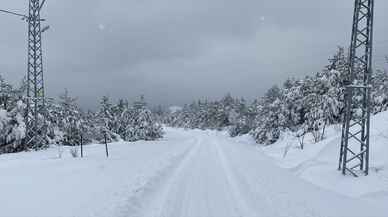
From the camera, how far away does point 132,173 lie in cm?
1312

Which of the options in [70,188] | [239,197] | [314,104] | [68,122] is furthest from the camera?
[314,104]

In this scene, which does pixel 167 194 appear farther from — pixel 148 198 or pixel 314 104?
pixel 314 104

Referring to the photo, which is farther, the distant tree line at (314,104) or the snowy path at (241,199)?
the distant tree line at (314,104)

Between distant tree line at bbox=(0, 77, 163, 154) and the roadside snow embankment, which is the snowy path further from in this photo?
distant tree line at bbox=(0, 77, 163, 154)

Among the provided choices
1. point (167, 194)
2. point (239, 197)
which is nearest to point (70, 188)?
point (167, 194)

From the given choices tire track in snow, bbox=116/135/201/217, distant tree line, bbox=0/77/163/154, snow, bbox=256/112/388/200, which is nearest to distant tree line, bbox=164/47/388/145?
snow, bbox=256/112/388/200

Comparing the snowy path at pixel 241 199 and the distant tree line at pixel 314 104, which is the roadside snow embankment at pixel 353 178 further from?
the distant tree line at pixel 314 104

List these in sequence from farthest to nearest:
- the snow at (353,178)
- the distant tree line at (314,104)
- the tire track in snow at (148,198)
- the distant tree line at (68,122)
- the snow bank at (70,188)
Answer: the distant tree line at (314,104), the distant tree line at (68,122), the snow at (353,178), the tire track in snow at (148,198), the snow bank at (70,188)

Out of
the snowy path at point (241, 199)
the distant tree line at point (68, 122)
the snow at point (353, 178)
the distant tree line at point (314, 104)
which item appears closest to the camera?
the snowy path at point (241, 199)

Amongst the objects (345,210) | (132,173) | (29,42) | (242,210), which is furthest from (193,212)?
(29,42)

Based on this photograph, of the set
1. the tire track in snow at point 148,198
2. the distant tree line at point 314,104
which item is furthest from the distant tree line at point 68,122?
the distant tree line at point 314,104

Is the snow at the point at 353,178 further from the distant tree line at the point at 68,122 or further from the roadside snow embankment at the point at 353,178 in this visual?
the distant tree line at the point at 68,122

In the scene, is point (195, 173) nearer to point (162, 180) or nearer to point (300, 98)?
point (162, 180)

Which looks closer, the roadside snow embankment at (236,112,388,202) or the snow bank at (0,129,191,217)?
the snow bank at (0,129,191,217)
